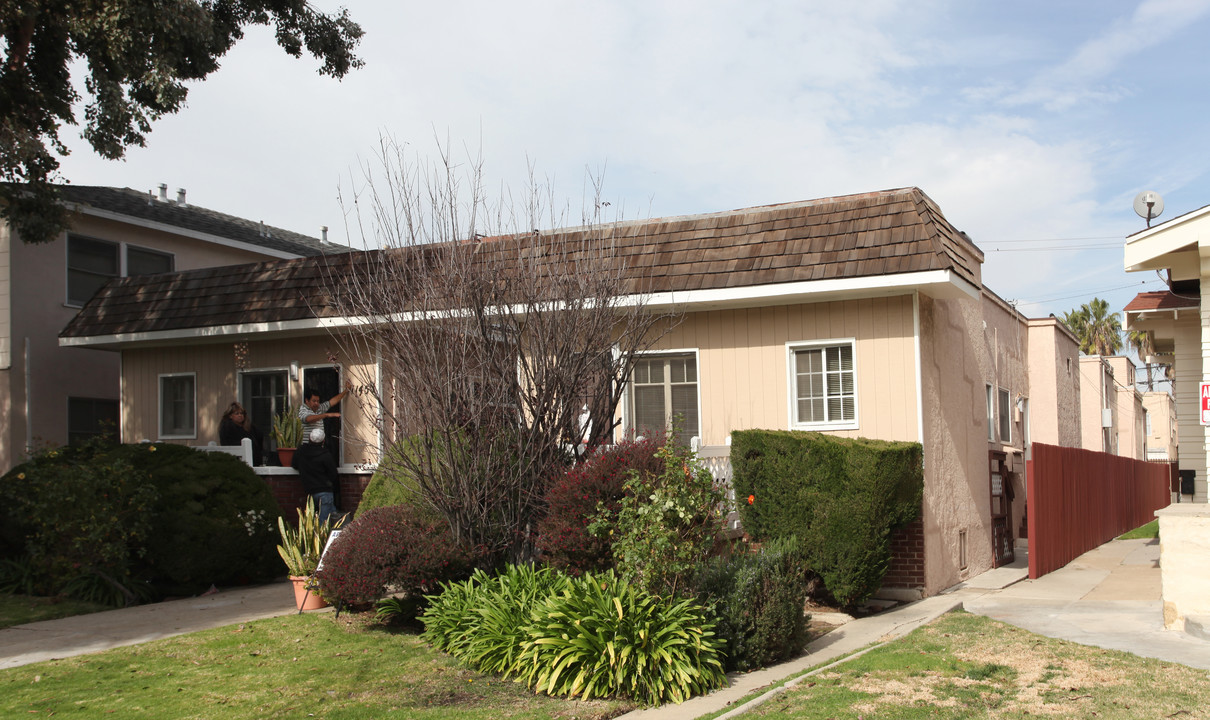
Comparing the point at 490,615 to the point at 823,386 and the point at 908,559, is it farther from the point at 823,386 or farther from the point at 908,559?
the point at 823,386

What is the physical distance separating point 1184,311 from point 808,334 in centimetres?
750

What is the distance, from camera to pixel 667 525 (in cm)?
784

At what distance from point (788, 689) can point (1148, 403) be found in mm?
44951

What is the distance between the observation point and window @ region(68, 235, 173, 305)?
18.4 metres

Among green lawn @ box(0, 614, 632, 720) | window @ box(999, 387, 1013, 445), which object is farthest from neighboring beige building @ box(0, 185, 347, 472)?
window @ box(999, 387, 1013, 445)

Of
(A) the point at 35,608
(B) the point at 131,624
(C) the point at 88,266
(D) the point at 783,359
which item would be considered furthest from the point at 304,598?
(C) the point at 88,266

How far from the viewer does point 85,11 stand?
12383 millimetres

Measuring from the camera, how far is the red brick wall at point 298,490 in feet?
45.2

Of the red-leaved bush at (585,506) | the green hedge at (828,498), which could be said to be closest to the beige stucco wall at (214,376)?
the green hedge at (828,498)

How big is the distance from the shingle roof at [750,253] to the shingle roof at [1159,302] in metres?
2.79

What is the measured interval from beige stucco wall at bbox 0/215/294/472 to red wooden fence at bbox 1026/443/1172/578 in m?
15.7

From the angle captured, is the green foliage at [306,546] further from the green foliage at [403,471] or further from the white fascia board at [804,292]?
the white fascia board at [804,292]

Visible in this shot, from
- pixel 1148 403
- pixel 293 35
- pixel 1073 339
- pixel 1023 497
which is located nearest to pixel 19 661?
pixel 293 35

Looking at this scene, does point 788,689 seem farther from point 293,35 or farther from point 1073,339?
point 1073,339
